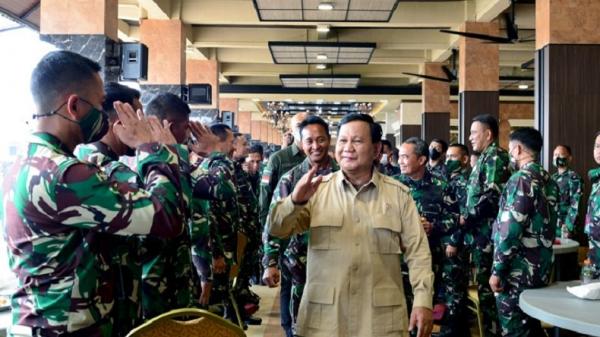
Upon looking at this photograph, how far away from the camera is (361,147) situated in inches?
107

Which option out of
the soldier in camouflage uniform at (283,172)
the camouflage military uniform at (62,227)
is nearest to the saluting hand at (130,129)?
the camouflage military uniform at (62,227)

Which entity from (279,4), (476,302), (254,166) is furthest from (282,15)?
(476,302)

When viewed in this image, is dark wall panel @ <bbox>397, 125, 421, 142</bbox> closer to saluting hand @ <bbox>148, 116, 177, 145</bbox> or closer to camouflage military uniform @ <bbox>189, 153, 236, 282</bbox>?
camouflage military uniform @ <bbox>189, 153, 236, 282</bbox>

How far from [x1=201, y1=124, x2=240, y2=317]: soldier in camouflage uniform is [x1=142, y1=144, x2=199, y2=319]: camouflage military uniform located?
1.42 metres

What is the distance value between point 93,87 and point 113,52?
501 cm

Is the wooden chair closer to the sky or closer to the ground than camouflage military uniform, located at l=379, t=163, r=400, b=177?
closer to the ground

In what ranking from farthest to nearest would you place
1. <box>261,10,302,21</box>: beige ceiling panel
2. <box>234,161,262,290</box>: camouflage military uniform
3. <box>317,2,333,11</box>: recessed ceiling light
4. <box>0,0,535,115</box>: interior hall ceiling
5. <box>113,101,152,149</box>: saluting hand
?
<box>0,0,535,115</box>: interior hall ceiling, <box>261,10,302,21</box>: beige ceiling panel, <box>317,2,333,11</box>: recessed ceiling light, <box>234,161,262,290</box>: camouflage military uniform, <box>113,101,152,149</box>: saluting hand

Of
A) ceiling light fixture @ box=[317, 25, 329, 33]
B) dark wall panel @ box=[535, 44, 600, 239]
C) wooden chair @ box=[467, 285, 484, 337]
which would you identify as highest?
ceiling light fixture @ box=[317, 25, 329, 33]

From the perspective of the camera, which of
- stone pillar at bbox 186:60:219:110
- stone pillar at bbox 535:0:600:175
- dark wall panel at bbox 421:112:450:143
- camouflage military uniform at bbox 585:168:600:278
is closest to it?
camouflage military uniform at bbox 585:168:600:278

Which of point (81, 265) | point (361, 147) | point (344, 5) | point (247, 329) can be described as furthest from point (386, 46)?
point (81, 265)

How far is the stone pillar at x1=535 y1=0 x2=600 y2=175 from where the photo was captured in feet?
25.3

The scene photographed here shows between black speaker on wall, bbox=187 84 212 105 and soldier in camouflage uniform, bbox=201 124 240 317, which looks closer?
soldier in camouflage uniform, bbox=201 124 240 317

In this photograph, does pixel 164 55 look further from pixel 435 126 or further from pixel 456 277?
pixel 435 126

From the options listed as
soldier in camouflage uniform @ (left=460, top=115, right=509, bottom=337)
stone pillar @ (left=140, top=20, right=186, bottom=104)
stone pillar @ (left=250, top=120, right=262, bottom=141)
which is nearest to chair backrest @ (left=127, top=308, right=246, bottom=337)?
soldier in camouflage uniform @ (left=460, top=115, right=509, bottom=337)
